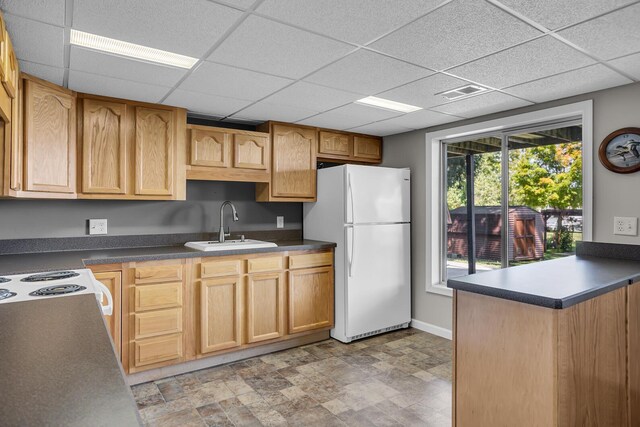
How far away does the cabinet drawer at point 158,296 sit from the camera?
2.79m

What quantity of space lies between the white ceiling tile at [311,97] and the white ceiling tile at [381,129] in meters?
0.78

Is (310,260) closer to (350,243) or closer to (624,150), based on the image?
(350,243)

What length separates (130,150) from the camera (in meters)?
3.00

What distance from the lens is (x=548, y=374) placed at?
1473 mm

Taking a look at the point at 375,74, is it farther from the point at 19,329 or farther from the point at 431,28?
the point at 19,329

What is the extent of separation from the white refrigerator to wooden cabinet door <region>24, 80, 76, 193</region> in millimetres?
2102

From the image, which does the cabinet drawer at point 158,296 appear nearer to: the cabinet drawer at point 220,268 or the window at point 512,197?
the cabinet drawer at point 220,268

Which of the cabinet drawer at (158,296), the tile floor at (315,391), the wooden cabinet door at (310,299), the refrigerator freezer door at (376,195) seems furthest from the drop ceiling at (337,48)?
the tile floor at (315,391)

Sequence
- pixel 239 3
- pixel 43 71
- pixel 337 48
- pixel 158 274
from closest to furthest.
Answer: pixel 239 3
pixel 337 48
pixel 43 71
pixel 158 274

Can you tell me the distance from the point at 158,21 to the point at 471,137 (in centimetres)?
293

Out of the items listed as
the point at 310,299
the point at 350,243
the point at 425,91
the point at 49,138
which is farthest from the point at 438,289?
the point at 49,138

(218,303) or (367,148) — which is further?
(367,148)

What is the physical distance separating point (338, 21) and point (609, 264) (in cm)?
205

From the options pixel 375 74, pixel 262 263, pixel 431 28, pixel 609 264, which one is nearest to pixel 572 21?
pixel 431 28
